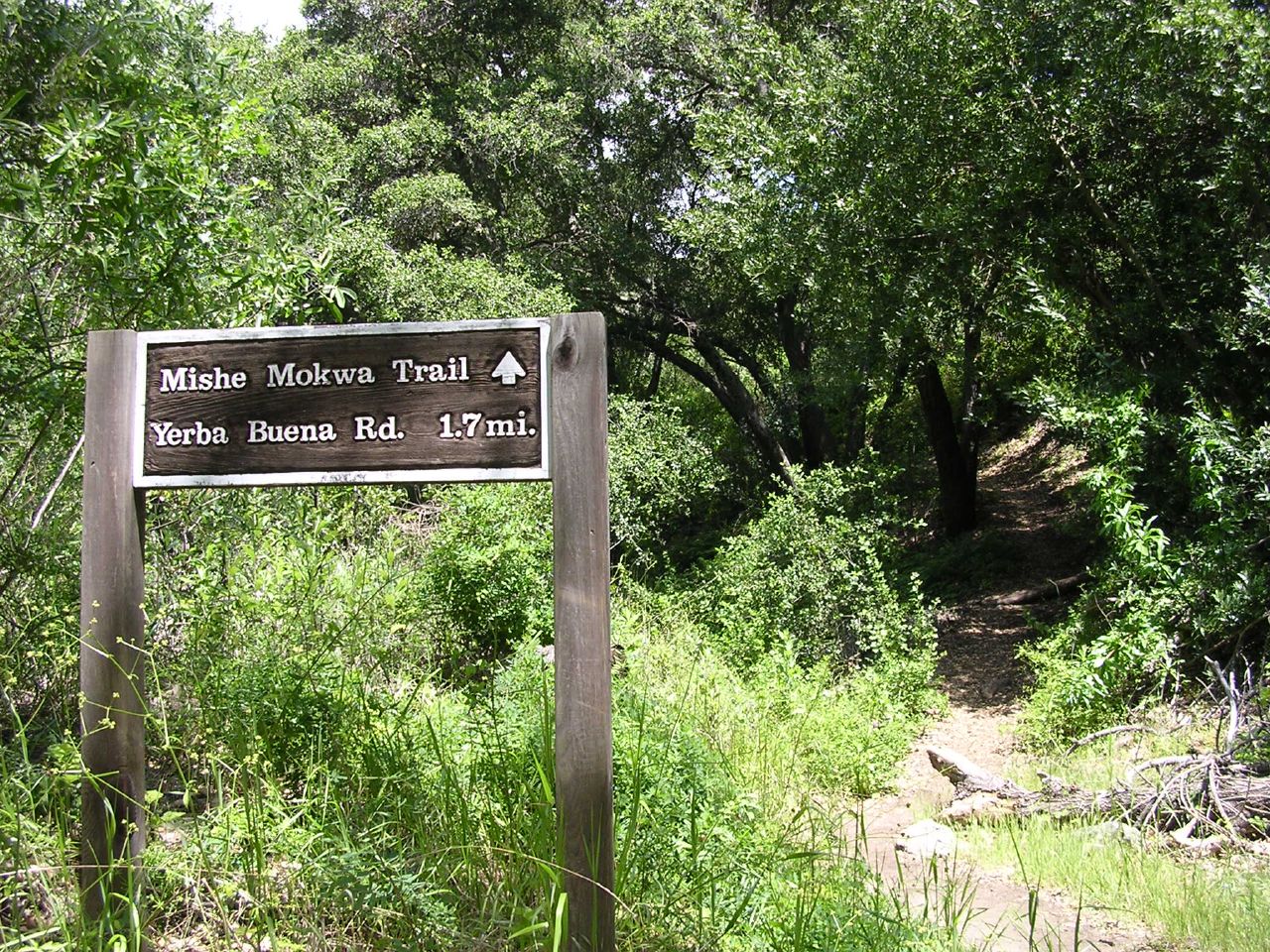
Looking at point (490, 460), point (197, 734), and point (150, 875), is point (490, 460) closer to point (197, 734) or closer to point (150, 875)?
point (150, 875)

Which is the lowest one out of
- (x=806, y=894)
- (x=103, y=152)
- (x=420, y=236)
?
(x=806, y=894)

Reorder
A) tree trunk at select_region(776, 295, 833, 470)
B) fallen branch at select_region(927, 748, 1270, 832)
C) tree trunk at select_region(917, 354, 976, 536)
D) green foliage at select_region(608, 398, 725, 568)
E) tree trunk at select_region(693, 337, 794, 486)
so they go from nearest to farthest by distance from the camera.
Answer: fallen branch at select_region(927, 748, 1270, 832), green foliage at select_region(608, 398, 725, 568), tree trunk at select_region(917, 354, 976, 536), tree trunk at select_region(776, 295, 833, 470), tree trunk at select_region(693, 337, 794, 486)

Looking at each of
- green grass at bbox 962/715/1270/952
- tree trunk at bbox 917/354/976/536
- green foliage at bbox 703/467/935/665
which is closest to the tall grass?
green grass at bbox 962/715/1270/952

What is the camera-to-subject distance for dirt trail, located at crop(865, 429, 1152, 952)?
4273 millimetres

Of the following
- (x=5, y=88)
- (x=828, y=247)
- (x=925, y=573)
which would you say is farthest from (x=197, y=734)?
(x=925, y=573)

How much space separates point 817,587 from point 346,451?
26.8 ft

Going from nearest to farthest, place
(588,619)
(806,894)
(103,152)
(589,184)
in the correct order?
(588,619)
(806,894)
(103,152)
(589,184)

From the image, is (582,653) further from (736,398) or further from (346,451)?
(736,398)

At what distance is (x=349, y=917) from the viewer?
3.08 metres

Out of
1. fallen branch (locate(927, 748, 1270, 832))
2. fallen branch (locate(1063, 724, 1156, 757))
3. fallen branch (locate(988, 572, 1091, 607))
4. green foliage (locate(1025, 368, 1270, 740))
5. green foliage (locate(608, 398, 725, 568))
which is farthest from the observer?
green foliage (locate(608, 398, 725, 568))

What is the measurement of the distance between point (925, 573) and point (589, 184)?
7.02 metres

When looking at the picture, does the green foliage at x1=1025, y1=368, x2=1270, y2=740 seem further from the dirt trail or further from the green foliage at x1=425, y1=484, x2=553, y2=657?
the green foliage at x1=425, y1=484, x2=553, y2=657

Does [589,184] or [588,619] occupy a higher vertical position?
[589,184]

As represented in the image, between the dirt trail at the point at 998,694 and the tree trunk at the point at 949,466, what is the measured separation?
39 centimetres
